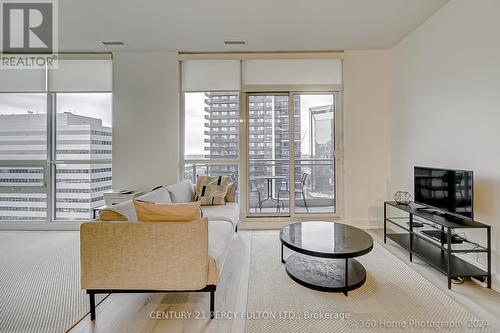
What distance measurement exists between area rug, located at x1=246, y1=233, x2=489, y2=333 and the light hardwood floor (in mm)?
108

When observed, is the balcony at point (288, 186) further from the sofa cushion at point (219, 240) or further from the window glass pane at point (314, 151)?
the sofa cushion at point (219, 240)

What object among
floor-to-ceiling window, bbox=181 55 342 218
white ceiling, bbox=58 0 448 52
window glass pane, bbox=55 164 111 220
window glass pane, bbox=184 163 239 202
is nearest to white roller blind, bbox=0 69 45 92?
white ceiling, bbox=58 0 448 52

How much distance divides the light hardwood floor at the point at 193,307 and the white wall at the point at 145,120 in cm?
218

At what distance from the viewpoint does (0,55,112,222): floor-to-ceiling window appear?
13.2 feet

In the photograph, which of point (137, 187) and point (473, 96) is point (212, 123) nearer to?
point (137, 187)

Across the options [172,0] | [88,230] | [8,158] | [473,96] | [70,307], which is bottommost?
[70,307]

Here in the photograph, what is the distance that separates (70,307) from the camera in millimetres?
1990

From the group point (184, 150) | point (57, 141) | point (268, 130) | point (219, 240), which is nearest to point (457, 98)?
point (268, 130)

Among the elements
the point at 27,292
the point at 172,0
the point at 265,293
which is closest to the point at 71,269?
the point at 27,292

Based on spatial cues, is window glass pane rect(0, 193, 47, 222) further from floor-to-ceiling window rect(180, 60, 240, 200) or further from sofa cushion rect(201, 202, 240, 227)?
sofa cushion rect(201, 202, 240, 227)

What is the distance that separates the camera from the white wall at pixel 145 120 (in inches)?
157

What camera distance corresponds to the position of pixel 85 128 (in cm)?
409

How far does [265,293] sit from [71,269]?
2186 millimetres

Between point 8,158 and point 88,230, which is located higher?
point 8,158
